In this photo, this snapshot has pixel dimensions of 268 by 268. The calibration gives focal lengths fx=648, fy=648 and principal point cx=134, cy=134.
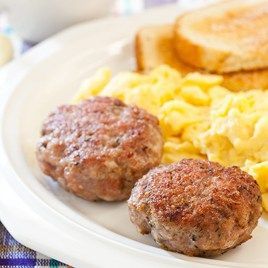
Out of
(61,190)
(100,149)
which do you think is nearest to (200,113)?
(100,149)

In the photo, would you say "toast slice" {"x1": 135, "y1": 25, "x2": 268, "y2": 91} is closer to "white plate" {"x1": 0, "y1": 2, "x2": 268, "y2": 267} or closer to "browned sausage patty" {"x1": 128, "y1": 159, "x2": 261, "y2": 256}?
"white plate" {"x1": 0, "y1": 2, "x2": 268, "y2": 267}

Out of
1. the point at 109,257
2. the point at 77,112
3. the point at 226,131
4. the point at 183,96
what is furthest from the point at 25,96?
the point at 109,257

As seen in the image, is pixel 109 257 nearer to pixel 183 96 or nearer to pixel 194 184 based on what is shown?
pixel 194 184

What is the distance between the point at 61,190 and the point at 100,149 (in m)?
0.33

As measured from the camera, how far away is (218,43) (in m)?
3.86

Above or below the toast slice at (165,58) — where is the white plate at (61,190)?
above

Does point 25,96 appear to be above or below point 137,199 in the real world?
below

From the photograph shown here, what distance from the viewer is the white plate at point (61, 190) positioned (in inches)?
95.2

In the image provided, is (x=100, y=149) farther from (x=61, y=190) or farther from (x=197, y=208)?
(x=197, y=208)

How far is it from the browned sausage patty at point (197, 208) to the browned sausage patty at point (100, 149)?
20 centimetres

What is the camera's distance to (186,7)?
4.60 m

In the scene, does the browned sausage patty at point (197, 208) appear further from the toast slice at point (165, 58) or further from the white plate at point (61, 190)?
the toast slice at point (165, 58)

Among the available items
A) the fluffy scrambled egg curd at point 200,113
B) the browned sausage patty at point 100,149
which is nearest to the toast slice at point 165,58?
the fluffy scrambled egg curd at point 200,113

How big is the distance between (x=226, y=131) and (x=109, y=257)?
0.84m
